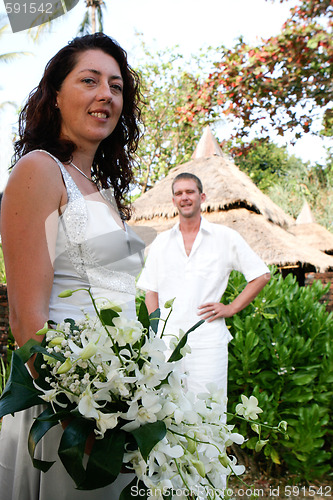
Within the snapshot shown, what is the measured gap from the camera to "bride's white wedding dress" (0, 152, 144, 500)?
1.37 meters

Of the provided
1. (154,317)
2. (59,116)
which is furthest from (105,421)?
(59,116)

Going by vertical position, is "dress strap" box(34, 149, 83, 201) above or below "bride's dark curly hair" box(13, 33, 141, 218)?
below

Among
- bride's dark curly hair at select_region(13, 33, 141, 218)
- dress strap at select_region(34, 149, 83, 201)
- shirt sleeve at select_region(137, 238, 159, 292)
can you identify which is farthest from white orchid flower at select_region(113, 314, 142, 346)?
shirt sleeve at select_region(137, 238, 159, 292)

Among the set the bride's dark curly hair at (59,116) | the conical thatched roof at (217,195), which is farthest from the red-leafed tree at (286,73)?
the bride's dark curly hair at (59,116)

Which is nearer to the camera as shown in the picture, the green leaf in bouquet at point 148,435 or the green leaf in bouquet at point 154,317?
the green leaf in bouquet at point 148,435

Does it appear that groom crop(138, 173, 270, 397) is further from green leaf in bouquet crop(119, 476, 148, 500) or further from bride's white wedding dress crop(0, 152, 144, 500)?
green leaf in bouquet crop(119, 476, 148, 500)

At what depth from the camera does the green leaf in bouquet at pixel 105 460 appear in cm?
106

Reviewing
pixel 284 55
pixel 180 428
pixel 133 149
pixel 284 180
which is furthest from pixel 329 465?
pixel 284 180

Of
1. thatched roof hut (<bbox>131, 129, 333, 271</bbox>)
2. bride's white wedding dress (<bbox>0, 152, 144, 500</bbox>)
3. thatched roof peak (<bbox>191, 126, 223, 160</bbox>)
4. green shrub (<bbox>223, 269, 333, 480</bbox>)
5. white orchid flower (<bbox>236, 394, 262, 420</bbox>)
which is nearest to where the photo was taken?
white orchid flower (<bbox>236, 394, 262, 420</bbox>)

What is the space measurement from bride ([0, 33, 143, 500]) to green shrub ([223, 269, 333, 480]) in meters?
3.32

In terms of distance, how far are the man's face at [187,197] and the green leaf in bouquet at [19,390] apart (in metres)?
3.41

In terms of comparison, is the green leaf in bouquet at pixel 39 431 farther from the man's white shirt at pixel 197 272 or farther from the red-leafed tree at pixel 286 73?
the red-leafed tree at pixel 286 73

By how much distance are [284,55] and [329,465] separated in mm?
5421

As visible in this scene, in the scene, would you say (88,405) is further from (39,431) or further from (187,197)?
(187,197)
